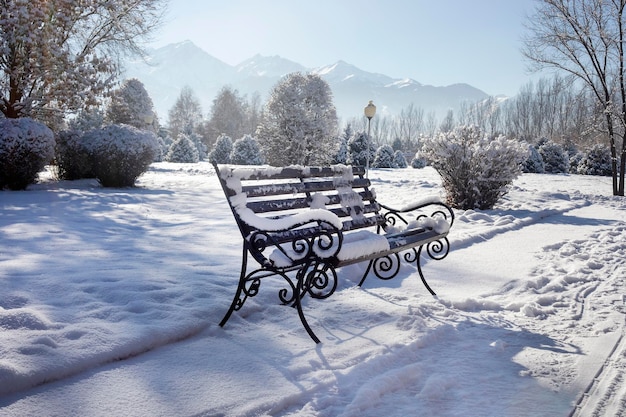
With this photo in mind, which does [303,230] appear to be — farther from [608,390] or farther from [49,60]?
[49,60]

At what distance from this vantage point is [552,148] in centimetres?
2575

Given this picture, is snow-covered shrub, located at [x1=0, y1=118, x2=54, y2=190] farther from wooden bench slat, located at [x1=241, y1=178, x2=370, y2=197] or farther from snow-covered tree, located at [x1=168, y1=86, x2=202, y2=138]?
snow-covered tree, located at [x1=168, y1=86, x2=202, y2=138]

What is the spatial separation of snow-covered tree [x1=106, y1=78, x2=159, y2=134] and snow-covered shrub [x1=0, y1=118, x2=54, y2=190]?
18.6 metres

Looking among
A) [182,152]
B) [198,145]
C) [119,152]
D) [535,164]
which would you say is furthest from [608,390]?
[198,145]

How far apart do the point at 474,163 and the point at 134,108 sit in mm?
24587

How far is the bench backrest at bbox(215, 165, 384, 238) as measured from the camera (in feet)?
9.05

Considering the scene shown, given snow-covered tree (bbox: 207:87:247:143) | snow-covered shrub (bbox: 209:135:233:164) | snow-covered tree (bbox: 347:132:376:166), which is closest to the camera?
snow-covered tree (bbox: 347:132:376:166)

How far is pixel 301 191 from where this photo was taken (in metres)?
3.29

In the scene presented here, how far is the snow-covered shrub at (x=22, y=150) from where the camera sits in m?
8.57

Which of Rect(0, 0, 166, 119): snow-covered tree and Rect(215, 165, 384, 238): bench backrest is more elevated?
Rect(0, 0, 166, 119): snow-covered tree

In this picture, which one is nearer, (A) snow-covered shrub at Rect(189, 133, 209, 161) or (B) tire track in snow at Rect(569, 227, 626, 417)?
(B) tire track in snow at Rect(569, 227, 626, 417)

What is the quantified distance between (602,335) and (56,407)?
10.7 feet

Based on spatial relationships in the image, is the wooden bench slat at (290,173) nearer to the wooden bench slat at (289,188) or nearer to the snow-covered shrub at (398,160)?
the wooden bench slat at (289,188)

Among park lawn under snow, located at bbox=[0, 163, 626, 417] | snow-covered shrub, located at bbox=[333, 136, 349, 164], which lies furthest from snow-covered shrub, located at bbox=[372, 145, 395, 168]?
park lawn under snow, located at bbox=[0, 163, 626, 417]
